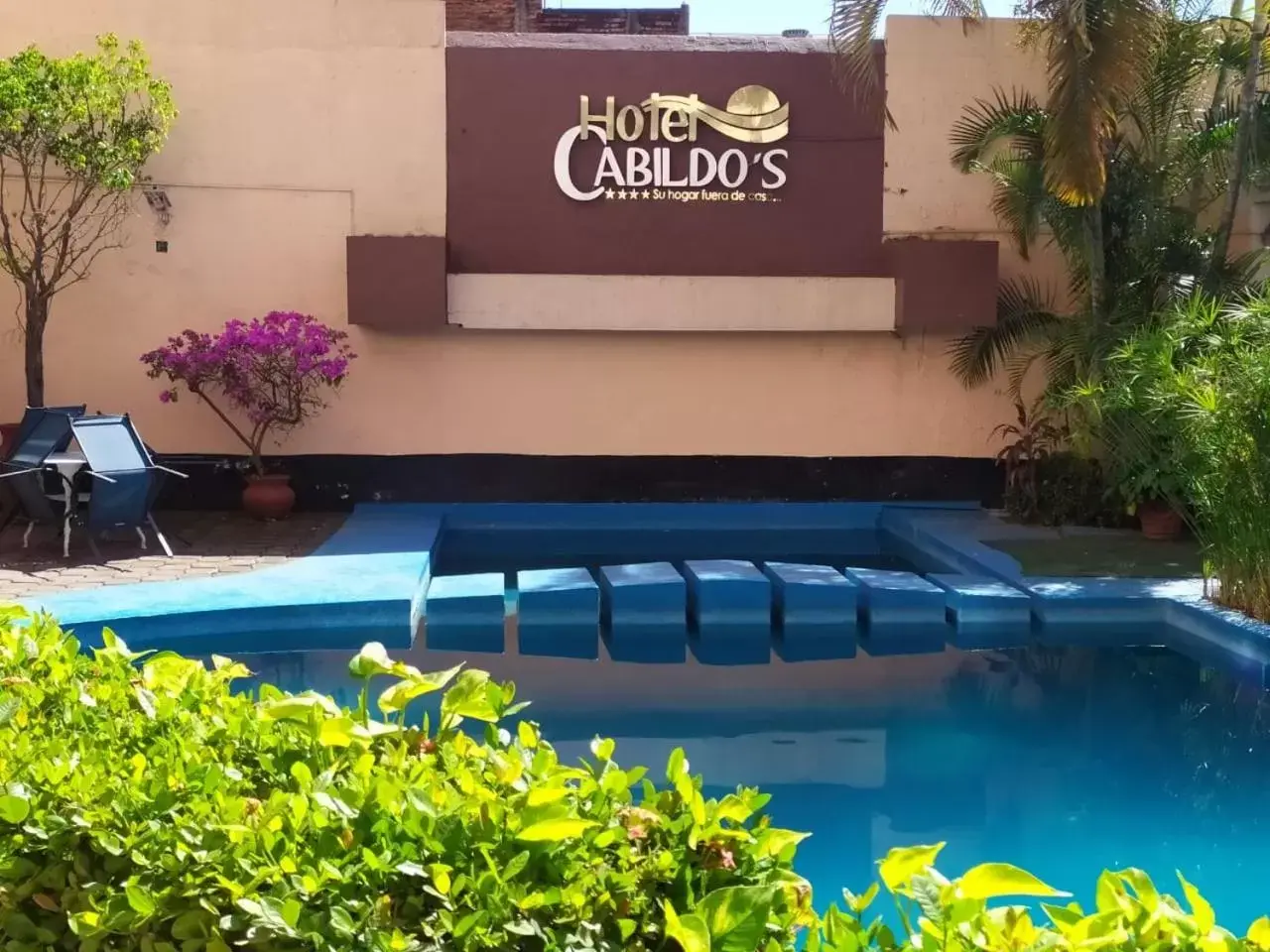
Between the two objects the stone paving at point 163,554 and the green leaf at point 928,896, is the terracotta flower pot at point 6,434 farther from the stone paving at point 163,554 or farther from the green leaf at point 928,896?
the green leaf at point 928,896

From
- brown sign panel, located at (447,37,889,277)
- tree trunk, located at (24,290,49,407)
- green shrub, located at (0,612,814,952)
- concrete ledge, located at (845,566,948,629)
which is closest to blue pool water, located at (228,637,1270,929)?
concrete ledge, located at (845,566,948,629)

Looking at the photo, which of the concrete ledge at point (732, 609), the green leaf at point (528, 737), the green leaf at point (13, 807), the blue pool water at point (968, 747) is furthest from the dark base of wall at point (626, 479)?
the green leaf at point (13, 807)

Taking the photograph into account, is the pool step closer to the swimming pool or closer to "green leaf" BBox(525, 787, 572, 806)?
the swimming pool

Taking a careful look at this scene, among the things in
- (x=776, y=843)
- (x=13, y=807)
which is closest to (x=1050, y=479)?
(x=776, y=843)

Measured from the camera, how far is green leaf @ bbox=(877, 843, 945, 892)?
1.67m

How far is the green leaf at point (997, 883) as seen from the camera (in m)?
1.61

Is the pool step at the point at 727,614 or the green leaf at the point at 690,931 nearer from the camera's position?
the green leaf at the point at 690,931

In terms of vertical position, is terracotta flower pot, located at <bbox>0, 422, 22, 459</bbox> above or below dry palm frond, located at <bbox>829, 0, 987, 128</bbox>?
below

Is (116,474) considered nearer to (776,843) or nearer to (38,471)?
(38,471)

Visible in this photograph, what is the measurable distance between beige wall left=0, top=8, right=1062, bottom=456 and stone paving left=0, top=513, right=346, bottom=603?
3.52 feet

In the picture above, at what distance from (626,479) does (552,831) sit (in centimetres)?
948

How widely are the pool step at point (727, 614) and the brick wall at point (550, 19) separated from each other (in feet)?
35.9

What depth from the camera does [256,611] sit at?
6.82 meters

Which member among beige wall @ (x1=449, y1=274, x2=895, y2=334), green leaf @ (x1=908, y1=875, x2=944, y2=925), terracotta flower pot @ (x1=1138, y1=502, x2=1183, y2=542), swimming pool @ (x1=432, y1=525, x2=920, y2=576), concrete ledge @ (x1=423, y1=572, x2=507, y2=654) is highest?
beige wall @ (x1=449, y1=274, x2=895, y2=334)
